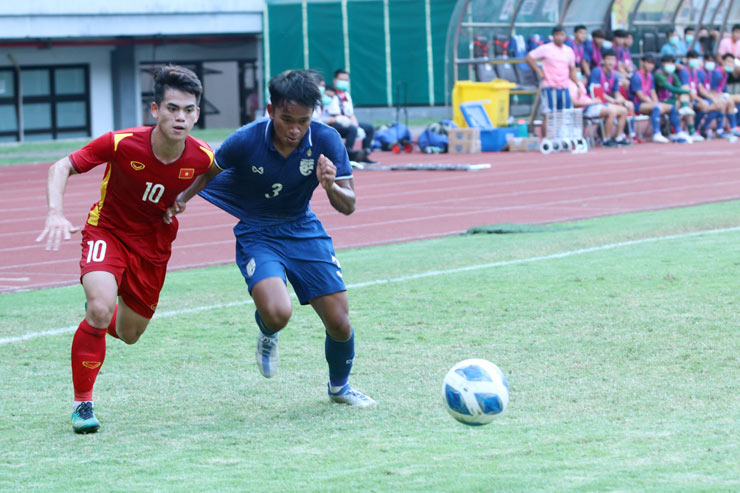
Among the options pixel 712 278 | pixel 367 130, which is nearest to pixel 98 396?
pixel 712 278

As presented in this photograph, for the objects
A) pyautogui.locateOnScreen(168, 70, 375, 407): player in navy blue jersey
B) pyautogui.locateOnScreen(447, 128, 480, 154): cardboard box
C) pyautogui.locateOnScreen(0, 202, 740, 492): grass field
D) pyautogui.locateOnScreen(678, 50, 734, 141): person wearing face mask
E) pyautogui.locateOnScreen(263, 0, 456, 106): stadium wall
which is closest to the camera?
pyautogui.locateOnScreen(0, 202, 740, 492): grass field

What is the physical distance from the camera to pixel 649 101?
25.0 metres

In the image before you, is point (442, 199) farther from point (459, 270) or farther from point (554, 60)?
point (554, 60)

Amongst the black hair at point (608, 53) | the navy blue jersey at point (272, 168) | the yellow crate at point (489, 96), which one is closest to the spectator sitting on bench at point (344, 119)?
the yellow crate at point (489, 96)

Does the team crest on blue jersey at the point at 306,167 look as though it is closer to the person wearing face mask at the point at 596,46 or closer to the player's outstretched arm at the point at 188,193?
the player's outstretched arm at the point at 188,193

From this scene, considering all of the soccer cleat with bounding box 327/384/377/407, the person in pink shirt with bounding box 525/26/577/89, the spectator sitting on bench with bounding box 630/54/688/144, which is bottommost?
the soccer cleat with bounding box 327/384/377/407

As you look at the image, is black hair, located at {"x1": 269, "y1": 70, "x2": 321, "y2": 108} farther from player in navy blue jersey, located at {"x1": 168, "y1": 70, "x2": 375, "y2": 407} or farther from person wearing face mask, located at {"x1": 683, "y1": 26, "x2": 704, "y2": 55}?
person wearing face mask, located at {"x1": 683, "y1": 26, "x2": 704, "y2": 55}

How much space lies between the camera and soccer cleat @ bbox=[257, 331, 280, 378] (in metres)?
5.96

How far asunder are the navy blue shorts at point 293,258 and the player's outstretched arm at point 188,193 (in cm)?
32

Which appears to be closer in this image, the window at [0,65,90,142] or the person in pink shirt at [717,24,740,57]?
the person in pink shirt at [717,24,740,57]

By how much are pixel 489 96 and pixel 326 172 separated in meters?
19.1

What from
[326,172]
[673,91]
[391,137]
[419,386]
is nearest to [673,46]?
[673,91]

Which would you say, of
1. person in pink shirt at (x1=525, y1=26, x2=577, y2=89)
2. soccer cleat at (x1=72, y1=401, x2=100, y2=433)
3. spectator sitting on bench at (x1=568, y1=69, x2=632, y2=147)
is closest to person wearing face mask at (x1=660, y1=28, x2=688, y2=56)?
spectator sitting on bench at (x1=568, y1=69, x2=632, y2=147)

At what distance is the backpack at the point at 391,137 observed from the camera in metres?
24.5
